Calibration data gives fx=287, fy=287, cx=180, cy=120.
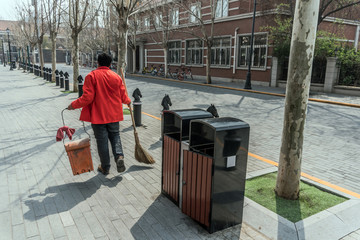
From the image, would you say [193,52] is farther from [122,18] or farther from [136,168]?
[136,168]

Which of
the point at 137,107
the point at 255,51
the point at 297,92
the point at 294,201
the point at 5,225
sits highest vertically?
the point at 255,51

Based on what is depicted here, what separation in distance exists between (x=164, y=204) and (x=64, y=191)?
1.48 metres

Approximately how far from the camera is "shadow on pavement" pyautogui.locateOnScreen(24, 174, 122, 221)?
3516 mm

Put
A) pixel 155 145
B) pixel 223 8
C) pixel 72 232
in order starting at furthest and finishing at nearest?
1. pixel 223 8
2. pixel 155 145
3. pixel 72 232

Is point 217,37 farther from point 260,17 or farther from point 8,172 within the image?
point 8,172

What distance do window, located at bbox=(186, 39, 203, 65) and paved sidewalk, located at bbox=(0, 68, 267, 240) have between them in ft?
71.8

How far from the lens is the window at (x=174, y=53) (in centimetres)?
2996

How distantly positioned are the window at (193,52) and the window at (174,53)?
5.37 feet

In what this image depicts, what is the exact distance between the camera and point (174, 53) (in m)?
30.7

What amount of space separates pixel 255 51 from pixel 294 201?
19083mm

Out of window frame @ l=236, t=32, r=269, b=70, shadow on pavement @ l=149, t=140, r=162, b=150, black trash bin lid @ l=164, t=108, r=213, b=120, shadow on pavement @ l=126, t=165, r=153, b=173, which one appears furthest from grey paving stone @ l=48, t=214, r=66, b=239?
window frame @ l=236, t=32, r=269, b=70

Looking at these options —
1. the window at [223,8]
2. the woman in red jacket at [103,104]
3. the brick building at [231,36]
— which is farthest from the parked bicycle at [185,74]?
the woman in red jacket at [103,104]

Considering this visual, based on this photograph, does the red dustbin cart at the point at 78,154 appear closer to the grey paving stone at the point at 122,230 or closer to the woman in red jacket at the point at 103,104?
the woman in red jacket at the point at 103,104

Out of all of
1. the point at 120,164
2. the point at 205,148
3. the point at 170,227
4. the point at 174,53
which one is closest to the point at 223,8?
the point at 174,53
